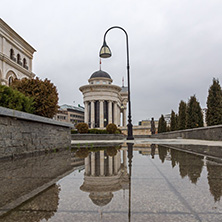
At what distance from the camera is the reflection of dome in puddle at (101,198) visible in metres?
1.86

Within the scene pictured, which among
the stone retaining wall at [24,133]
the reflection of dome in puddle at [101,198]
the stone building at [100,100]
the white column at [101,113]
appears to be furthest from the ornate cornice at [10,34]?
the white column at [101,113]

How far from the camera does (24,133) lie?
18.1 feet

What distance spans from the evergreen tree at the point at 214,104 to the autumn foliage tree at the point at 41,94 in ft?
45.8

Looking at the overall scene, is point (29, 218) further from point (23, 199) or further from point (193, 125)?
point (193, 125)

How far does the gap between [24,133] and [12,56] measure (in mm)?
24739

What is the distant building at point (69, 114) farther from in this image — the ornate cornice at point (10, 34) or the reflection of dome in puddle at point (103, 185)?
the reflection of dome in puddle at point (103, 185)

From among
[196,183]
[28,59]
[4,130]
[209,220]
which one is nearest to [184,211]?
[209,220]

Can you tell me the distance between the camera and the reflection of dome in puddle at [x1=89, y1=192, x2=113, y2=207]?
186cm

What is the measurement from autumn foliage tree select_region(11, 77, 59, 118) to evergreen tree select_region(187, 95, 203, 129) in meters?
18.1

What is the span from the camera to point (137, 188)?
2344 millimetres

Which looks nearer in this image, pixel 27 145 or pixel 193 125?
pixel 27 145

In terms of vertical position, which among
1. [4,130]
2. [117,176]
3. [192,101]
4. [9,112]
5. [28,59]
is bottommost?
[117,176]

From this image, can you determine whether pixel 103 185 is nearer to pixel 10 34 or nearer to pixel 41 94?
pixel 41 94

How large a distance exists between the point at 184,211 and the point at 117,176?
1490 mm
